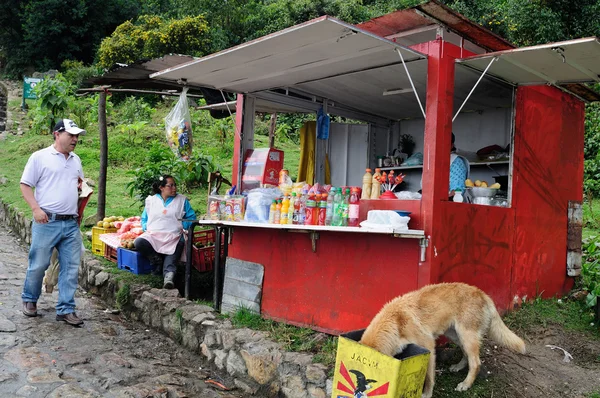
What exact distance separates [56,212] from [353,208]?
3179 mm

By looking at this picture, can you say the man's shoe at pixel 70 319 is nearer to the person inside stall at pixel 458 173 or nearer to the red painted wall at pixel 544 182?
the person inside stall at pixel 458 173

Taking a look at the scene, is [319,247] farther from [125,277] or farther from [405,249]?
[125,277]

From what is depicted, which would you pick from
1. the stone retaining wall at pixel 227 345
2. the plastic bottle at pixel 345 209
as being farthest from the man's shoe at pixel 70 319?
the plastic bottle at pixel 345 209

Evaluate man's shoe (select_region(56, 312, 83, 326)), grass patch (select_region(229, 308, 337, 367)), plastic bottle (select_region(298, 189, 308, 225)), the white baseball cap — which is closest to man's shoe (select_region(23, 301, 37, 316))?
man's shoe (select_region(56, 312, 83, 326))

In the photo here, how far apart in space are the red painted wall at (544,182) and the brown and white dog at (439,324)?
5.29 feet

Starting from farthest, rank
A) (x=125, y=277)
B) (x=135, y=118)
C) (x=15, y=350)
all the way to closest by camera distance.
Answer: (x=135, y=118) < (x=125, y=277) < (x=15, y=350)

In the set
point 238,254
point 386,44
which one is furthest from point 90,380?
point 386,44

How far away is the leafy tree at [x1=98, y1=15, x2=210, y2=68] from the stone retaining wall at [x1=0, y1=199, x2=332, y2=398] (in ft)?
54.5

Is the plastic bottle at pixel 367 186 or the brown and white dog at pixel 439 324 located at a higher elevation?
the plastic bottle at pixel 367 186

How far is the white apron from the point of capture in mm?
6988

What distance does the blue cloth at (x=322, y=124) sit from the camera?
291 inches

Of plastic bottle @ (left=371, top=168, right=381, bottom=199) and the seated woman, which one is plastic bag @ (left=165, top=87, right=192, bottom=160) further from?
plastic bottle @ (left=371, top=168, right=381, bottom=199)

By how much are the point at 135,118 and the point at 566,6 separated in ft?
51.4

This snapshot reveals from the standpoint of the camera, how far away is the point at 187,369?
16.9 feet
